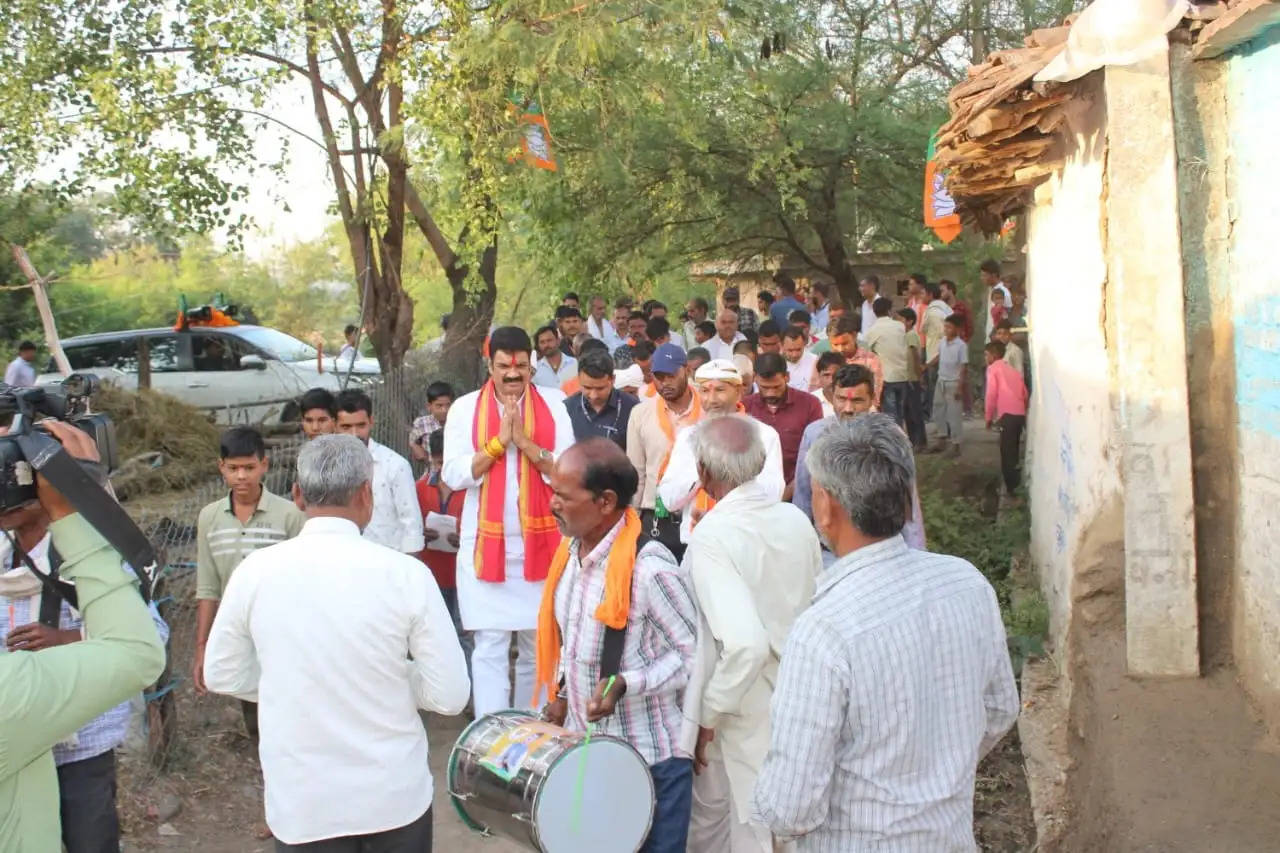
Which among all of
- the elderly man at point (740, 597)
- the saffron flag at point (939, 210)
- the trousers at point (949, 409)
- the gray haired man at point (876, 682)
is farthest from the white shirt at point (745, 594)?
the trousers at point (949, 409)

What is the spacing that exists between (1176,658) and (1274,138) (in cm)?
189

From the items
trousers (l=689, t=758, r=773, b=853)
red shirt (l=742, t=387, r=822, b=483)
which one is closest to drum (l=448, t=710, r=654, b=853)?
trousers (l=689, t=758, r=773, b=853)

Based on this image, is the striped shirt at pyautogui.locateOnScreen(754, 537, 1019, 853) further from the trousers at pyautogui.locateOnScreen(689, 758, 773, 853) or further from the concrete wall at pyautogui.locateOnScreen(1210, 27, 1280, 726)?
the concrete wall at pyautogui.locateOnScreen(1210, 27, 1280, 726)

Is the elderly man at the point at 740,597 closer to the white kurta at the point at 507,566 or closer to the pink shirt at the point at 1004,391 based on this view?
the white kurta at the point at 507,566

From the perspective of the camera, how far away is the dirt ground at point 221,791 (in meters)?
5.70

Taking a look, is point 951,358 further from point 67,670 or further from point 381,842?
point 67,670

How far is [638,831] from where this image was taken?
147 inches

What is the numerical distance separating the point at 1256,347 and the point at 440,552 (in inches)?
171

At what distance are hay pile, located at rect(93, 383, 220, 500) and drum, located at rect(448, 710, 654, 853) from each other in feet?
31.0

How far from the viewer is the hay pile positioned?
1268cm

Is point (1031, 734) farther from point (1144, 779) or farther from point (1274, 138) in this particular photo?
point (1274, 138)

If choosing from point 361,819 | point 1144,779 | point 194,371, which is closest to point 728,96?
point 194,371

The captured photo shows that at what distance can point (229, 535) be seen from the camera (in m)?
5.57

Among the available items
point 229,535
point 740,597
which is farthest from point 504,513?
point 740,597
